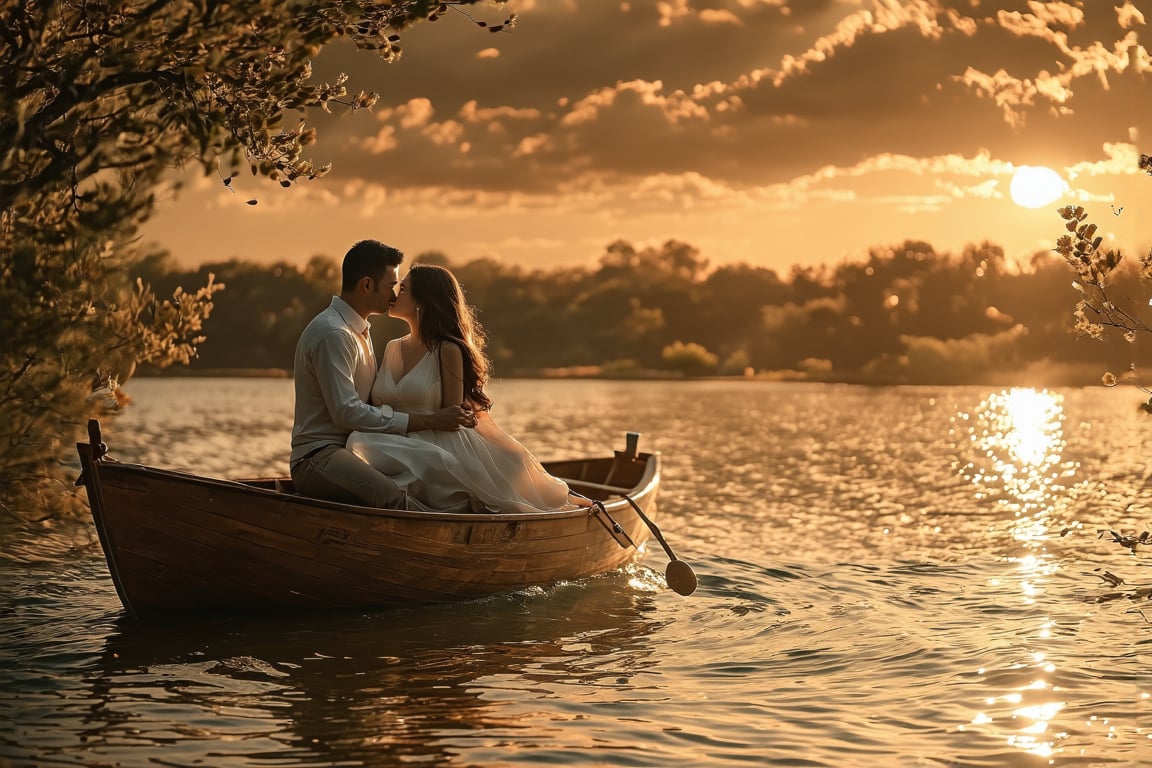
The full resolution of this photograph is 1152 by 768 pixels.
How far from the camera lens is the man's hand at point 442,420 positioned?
9320 millimetres

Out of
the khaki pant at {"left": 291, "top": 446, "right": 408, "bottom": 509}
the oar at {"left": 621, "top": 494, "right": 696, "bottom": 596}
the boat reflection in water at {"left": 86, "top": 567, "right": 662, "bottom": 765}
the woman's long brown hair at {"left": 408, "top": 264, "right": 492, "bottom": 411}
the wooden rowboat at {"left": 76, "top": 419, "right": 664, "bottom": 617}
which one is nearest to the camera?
the boat reflection in water at {"left": 86, "top": 567, "right": 662, "bottom": 765}

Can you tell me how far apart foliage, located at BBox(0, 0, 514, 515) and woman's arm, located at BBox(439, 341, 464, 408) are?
157cm

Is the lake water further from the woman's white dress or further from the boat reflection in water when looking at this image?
the woman's white dress

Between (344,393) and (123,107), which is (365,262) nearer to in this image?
(344,393)

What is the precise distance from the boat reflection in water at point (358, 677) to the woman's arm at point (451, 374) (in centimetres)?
160

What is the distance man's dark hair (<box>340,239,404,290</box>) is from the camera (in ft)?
29.1

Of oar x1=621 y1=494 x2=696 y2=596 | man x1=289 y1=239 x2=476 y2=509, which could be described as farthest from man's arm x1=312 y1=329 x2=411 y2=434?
oar x1=621 y1=494 x2=696 y2=596

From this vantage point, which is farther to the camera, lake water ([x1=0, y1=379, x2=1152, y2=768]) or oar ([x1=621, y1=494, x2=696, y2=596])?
oar ([x1=621, y1=494, x2=696, y2=596])

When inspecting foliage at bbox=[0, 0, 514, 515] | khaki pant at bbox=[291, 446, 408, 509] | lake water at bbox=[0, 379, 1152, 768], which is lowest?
lake water at bbox=[0, 379, 1152, 768]

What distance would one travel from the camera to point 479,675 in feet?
25.6

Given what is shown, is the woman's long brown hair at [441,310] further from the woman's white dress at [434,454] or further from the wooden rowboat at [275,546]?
the wooden rowboat at [275,546]

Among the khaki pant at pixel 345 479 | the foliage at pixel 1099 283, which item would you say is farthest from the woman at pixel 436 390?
the foliage at pixel 1099 283

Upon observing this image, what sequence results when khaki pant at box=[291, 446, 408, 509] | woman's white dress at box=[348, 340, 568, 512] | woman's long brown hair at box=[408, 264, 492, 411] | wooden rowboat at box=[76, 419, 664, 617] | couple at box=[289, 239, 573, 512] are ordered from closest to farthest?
1. wooden rowboat at box=[76, 419, 664, 617]
2. couple at box=[289, 239, 573, 512]
3. khaki pant at box=[291, 446, 408, 509]
4. woman's white dress at box=[348, 340, 568, 512]
5. woman's long brown hair at box=[408, 264, 492, 411]

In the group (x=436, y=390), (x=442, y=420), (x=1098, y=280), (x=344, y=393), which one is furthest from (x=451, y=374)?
(x=1098, y=280)
